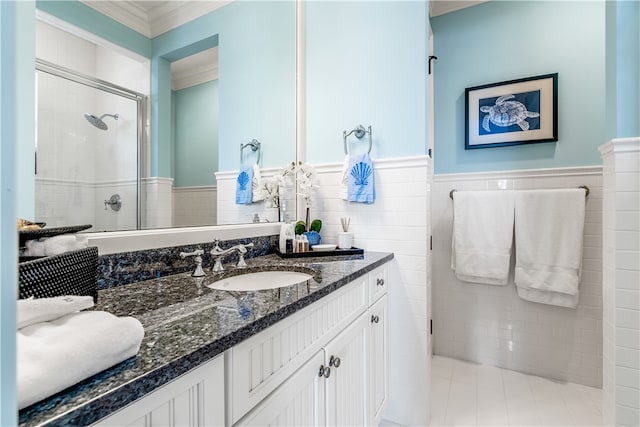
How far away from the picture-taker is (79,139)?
0.87 meters

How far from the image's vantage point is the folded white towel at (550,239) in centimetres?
186

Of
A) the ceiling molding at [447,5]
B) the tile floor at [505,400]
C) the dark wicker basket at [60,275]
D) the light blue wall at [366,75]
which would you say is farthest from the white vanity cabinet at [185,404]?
the ceiling molding at [447,5]

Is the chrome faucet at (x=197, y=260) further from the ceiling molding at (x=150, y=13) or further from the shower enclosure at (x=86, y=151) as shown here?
the ceiling molding at (x=150, y=13)

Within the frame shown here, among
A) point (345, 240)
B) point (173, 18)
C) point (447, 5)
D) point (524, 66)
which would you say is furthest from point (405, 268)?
point (447, 5)

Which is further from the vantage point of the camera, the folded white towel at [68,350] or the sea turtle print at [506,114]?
the sea turtle print at [506,114]

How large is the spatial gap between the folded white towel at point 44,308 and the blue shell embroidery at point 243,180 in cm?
111

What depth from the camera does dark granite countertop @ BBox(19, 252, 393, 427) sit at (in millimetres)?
357

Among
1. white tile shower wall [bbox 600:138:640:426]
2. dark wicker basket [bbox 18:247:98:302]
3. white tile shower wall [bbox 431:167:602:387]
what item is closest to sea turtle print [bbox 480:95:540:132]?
white tile shower wall [bbox 431:167:602:387]

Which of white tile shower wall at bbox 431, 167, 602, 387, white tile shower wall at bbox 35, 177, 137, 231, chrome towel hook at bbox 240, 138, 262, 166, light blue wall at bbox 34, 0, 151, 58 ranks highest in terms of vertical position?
light blue wall at bbox 34, 0, 151, 58

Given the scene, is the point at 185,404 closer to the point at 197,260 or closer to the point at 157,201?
the point at 197,260

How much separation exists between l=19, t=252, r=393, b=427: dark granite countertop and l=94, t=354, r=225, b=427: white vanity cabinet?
0.8 inches

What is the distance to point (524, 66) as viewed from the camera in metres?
2.08

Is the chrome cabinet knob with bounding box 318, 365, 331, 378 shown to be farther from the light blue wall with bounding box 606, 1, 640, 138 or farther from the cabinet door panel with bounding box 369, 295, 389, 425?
the light blue wall with bounding box 606, 1, 640, 138

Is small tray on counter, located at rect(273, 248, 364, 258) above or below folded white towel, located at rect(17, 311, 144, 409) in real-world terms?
below
